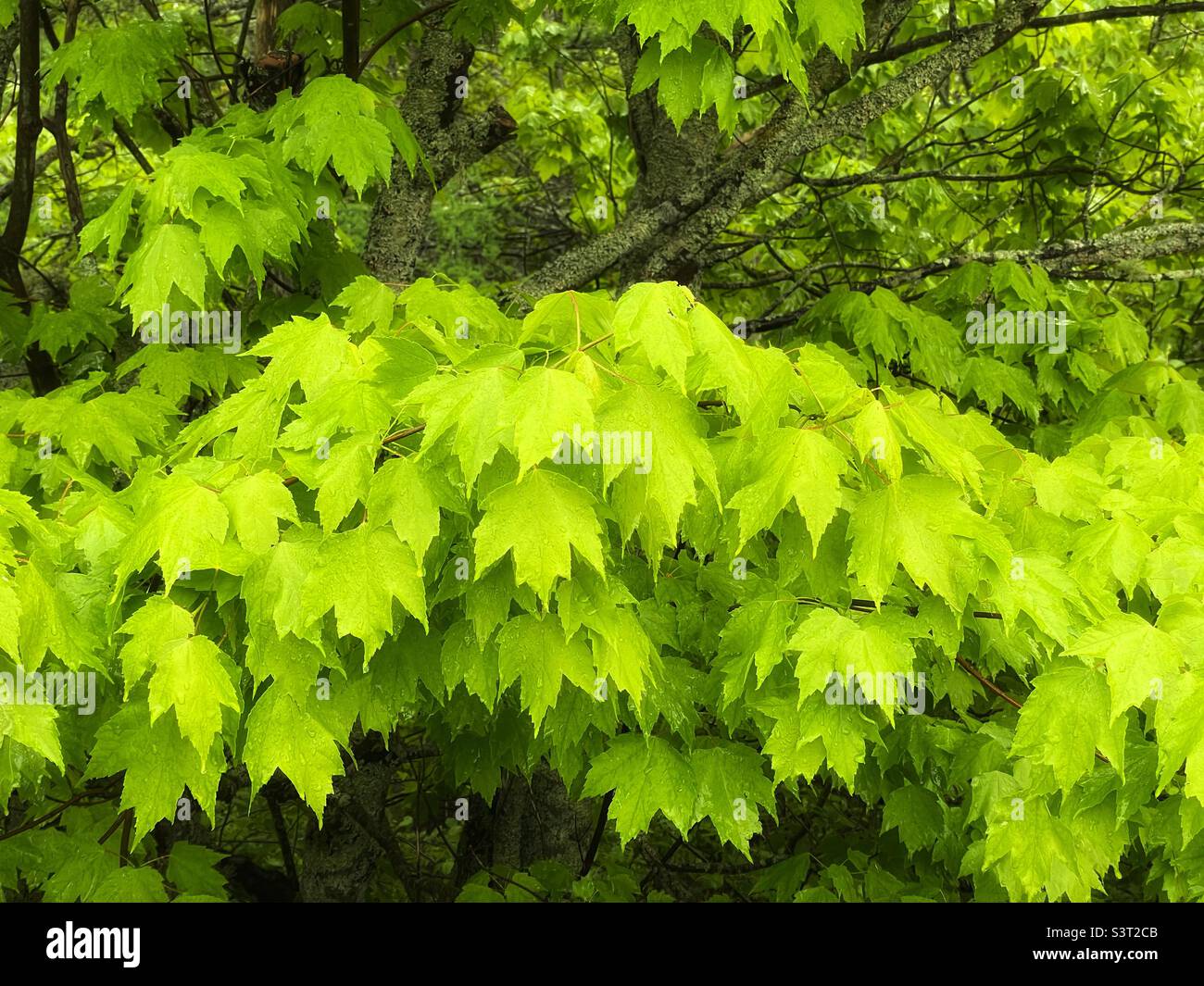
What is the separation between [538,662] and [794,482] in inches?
21.0

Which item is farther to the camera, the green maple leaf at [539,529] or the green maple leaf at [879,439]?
the green maple leaf at [879,439]

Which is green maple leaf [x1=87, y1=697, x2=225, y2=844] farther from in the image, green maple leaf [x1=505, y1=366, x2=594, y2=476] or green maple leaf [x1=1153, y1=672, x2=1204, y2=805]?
Result: green maple leaf [x1=1153, y1=672, x2=1204, y2=805]

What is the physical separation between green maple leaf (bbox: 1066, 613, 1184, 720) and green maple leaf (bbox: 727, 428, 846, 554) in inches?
19.4

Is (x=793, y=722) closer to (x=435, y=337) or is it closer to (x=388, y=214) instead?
(x=435, y=337)

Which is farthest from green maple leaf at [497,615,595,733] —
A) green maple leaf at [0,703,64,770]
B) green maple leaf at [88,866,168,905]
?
green maple leaf at [88,866,168,905]

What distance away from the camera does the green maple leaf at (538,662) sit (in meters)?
1.84

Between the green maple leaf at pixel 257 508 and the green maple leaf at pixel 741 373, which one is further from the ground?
the green maple leaf at pixel 741 373

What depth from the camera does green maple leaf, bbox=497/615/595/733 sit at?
184 cm

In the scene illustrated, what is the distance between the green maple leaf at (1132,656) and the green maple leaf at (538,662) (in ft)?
2.77

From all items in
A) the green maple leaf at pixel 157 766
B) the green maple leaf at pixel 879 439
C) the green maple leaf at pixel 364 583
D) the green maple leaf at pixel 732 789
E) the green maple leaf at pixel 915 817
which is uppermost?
the green maple leaf at pixel 879 439

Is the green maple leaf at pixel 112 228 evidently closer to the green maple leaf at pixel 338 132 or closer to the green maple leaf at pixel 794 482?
the green maple leaf at pixel 338 132

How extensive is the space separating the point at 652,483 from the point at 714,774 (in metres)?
0.85

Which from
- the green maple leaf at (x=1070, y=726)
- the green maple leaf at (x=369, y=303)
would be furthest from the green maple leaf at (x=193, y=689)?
the green maple leaf at (x=1070, y=726)
